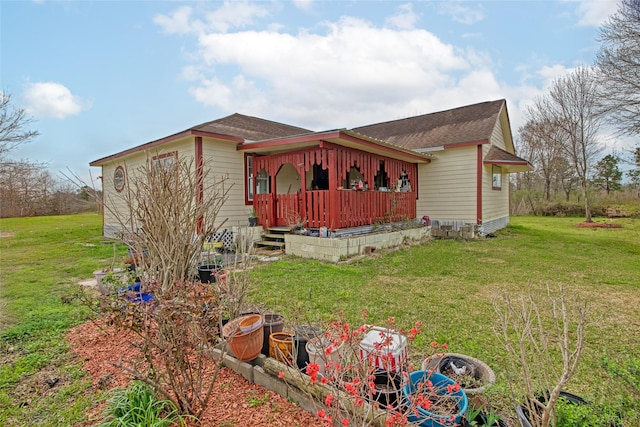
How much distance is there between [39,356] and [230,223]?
19.8ft

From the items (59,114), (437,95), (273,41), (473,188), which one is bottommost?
(473,188)

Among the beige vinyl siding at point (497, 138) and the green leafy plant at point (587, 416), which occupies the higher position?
the beige vinyl siding at point (497, 138)

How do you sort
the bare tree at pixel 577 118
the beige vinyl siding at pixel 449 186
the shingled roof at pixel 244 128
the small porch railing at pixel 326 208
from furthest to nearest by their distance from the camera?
the bare tree at pixel 577 118 → the beige vinyl siding at pixel 449 186 → the shingled roof at pixel 244 128 → the small porch railing at pixel 326 208

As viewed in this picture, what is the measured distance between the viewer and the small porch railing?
754 cm

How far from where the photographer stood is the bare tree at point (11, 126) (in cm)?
1405

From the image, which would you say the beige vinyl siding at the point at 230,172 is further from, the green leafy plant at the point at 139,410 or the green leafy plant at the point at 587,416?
the green leafy plant at the point at 587,416

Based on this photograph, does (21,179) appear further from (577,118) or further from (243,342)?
(577,118)

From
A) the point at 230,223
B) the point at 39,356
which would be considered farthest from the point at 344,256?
the point at 39,356

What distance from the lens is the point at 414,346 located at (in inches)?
115

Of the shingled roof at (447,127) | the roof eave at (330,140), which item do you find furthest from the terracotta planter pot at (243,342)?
the shingled roof at (447,127)

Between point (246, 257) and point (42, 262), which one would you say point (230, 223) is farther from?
point (246, 257)

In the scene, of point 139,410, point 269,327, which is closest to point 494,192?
point 269,327

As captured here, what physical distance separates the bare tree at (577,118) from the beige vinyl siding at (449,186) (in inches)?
337

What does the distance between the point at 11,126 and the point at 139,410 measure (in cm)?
1912
